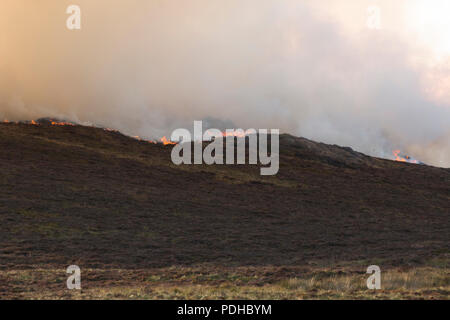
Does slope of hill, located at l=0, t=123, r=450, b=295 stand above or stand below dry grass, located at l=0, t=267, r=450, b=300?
above

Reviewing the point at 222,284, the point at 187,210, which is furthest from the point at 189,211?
the point at 222,284

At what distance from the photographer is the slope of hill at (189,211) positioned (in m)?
21.0

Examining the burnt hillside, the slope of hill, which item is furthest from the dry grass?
the burnt hillside

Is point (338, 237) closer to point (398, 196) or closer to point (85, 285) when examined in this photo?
point (85, 285)

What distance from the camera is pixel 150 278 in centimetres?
1561

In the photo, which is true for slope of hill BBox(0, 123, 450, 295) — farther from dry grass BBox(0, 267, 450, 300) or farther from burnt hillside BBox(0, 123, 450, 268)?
dry grass BBox(0, 267, 450, 300)

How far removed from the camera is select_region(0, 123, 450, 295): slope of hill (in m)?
21.0

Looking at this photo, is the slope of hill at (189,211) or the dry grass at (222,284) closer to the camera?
the dry grass at (222,284)

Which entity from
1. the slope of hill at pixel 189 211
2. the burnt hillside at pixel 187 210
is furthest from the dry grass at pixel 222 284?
the burnt hillside at pixel 187 210

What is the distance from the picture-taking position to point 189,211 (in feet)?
111

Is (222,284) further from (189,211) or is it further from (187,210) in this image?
(187,210)

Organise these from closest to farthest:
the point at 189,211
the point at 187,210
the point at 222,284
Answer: the point at 222,284 < the point at 189,211 < the point at 187,210

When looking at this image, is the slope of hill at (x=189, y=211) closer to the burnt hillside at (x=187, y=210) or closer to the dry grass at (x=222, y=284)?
the burnt hillside at (x=187, y=210)
